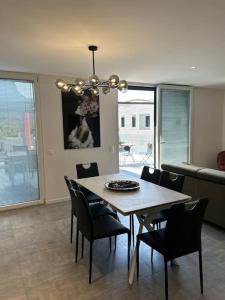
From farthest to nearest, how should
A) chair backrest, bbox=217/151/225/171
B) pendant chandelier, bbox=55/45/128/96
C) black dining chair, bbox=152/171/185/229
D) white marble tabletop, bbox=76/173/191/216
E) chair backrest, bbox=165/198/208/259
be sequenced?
1. chair backrest, bbox=217/151/225/171
2. black dining chair, bbox=152/171/185/229
3. pendant chandelier, bbox=55/45/128/96
4. white marble tabletop, bbox=76/173/191/216
5. chair backrest, bbox=165/198/208/259

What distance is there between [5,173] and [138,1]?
3.74 metres

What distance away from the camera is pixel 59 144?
466 centimetres

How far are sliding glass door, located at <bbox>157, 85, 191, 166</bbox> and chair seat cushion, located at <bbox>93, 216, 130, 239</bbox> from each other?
3536 mm

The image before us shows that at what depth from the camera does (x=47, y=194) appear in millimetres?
4633

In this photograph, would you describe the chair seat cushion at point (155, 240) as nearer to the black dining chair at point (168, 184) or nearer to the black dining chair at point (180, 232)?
the black dining chair at point (180, 232)

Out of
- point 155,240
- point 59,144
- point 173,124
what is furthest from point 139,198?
point 173,124

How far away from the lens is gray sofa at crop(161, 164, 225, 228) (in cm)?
315

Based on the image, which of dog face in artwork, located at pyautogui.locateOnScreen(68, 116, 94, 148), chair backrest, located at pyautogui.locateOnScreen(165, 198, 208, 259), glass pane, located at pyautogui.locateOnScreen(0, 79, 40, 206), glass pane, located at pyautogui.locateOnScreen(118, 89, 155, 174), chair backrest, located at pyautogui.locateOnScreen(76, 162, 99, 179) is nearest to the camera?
chair backrest, located at pyautogui.locateOnScreen(165, 198, 208, 259)

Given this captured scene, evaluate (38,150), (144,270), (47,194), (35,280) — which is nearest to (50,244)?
(35,280)

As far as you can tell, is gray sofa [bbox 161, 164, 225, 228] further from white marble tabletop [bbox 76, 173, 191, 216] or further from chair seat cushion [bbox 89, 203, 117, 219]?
chair seat cushion [bbox 89, 203, 117, 219]

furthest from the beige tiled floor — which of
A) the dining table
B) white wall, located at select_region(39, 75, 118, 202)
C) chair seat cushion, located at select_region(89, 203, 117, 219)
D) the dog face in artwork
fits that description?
the dog face in artwork

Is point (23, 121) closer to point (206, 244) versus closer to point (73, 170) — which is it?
point (73, 170)

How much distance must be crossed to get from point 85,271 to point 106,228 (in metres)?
0.54

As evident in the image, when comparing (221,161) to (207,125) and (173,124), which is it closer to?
(207,125)
